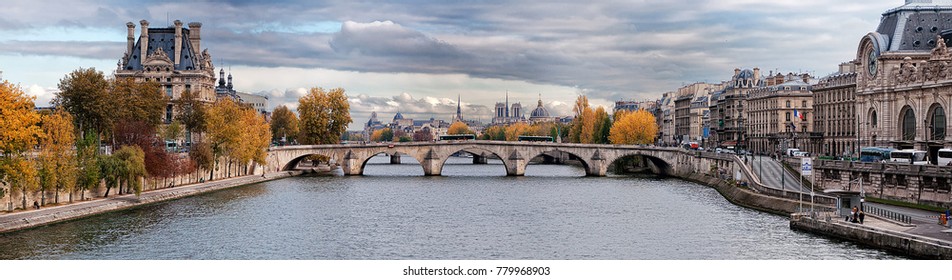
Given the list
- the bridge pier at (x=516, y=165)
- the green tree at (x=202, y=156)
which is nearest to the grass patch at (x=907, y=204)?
the green tree at (x=202, y=156)

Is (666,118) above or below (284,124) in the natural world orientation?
above

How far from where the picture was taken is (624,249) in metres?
45.6

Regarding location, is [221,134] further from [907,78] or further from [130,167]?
[907,78]

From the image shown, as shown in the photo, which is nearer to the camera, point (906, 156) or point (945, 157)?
point (945, 157)

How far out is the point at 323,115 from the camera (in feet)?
395

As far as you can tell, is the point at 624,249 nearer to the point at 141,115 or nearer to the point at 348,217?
the point at 348,217

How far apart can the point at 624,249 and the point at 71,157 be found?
99.0 ft

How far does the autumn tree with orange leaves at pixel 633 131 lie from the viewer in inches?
5236

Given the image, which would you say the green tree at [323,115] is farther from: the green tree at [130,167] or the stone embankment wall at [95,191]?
the green tree at [130,167]

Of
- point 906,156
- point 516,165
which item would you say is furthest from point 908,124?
point 516,165

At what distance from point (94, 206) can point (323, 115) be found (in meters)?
62.4

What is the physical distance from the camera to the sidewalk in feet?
163

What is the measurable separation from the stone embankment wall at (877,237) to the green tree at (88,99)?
152ft
